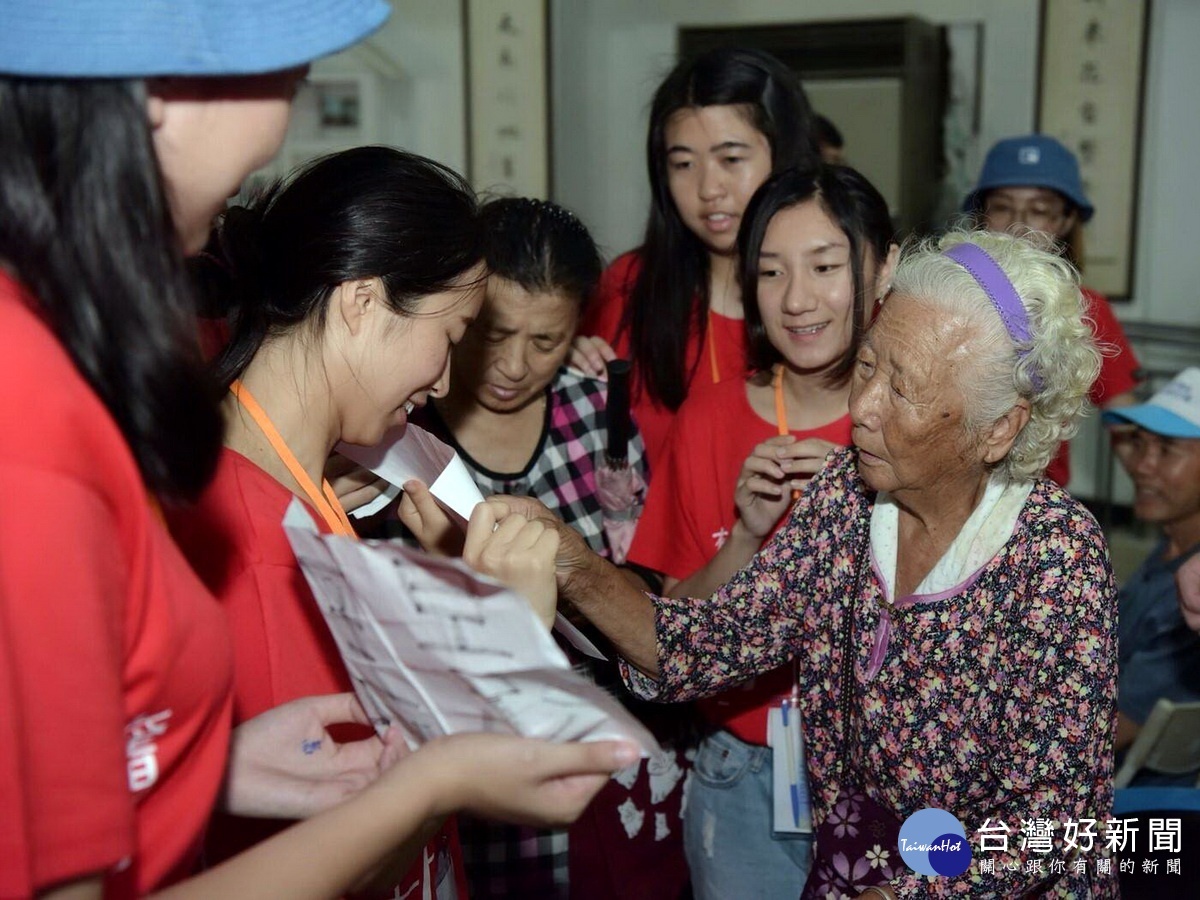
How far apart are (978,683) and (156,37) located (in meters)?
1.19

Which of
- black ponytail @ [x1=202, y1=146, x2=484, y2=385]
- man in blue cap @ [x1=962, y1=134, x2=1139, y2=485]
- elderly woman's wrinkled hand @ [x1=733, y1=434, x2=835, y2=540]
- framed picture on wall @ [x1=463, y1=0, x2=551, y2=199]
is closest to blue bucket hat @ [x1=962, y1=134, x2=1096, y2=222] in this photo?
man in blue cap @ [x1=962, y1=134, x2=1139, y2=485]

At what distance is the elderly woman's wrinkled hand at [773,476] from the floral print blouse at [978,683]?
0.69 feet

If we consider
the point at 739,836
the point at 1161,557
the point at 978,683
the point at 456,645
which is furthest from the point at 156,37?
the point at 1161,557

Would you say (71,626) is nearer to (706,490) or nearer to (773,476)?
(773,476)

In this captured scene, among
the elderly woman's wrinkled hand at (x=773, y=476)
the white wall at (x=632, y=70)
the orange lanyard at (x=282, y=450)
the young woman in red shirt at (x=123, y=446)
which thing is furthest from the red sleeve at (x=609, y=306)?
the white wall at (x=632, y=70)

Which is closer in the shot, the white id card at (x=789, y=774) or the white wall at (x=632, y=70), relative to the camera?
the white id card at (x=789, y=774)

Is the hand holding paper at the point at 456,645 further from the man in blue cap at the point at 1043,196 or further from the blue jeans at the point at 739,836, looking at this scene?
the man in blue cap at the point at 1043,196

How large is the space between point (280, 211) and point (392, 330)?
20 cm

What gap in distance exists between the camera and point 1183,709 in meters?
2.20

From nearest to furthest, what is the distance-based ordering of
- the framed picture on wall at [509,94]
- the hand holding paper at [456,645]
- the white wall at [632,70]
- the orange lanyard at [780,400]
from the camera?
the hand holding paper at [456,645] < the orange lanyard at [780,400] < the white wall at [632,70] < the framed picture on wall at [509,94]

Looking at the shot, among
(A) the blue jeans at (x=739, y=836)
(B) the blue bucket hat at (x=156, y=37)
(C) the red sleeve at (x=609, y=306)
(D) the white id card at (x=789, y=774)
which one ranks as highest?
(B) the blue bucket hat at (x=156, y=37)

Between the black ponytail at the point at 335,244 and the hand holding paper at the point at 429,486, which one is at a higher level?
the black ponytail at the point at 335,244

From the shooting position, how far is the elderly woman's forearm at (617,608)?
160cm

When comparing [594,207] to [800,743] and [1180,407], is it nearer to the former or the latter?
[1180,407]
